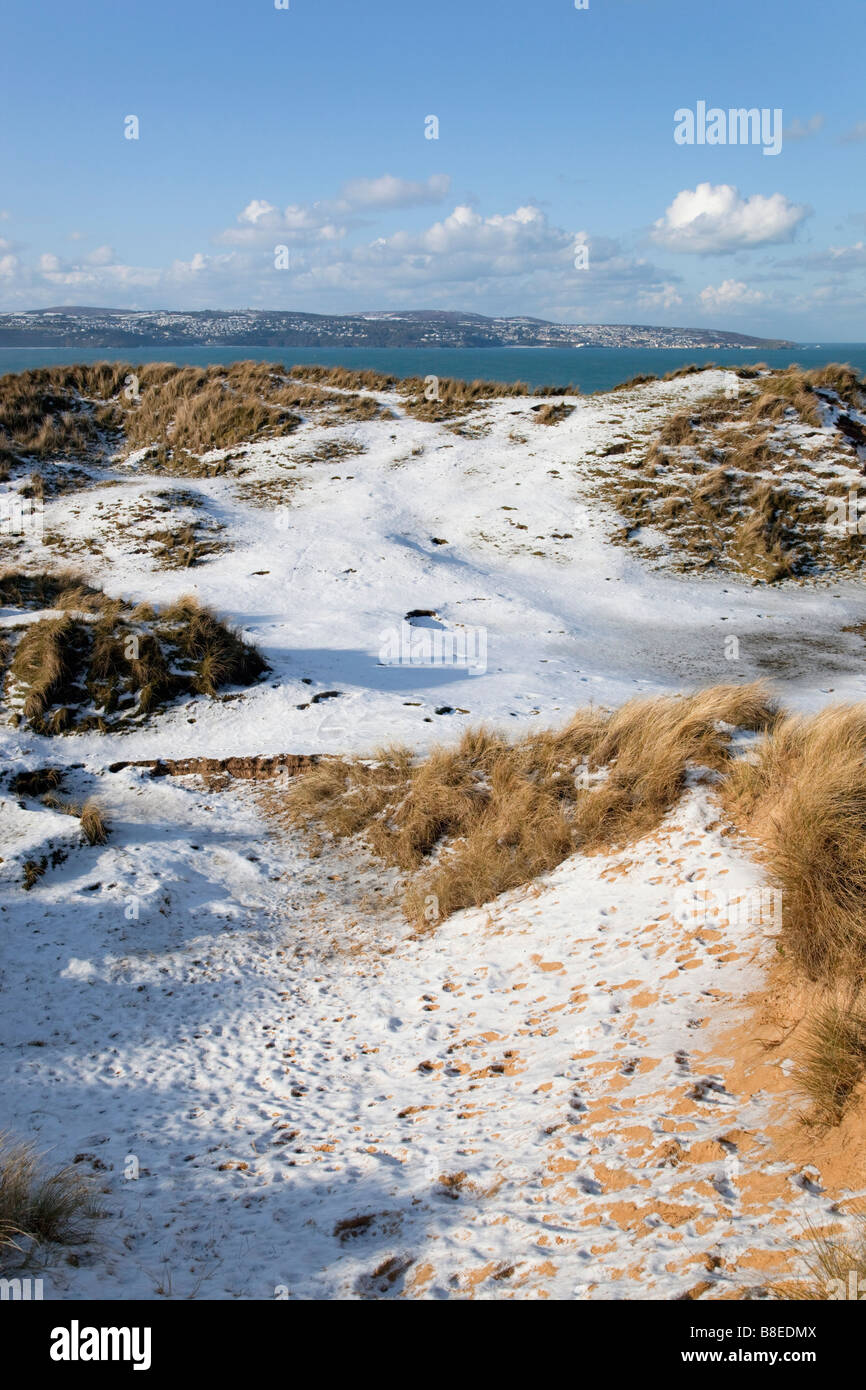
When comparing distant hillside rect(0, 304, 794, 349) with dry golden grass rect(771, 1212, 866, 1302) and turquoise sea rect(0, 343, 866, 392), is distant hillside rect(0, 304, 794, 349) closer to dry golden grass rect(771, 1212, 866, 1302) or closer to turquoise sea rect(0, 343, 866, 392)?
turquoise sea rect(0, 343, 866, 392)

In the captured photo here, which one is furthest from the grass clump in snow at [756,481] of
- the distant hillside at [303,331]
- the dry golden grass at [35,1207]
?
the distant hillside at [303,331]

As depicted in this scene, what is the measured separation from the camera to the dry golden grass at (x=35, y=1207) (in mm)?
2861

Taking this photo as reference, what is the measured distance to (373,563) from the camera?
14484 millimetres

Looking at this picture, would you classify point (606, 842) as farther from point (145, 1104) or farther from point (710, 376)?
point (710, 376)

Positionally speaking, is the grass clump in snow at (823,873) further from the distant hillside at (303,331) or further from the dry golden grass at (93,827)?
the distant hillside at (303,331)

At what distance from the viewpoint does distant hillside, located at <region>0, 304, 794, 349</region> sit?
343 ft

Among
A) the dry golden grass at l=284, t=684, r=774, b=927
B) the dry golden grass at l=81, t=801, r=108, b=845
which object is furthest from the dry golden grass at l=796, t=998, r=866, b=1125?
the dry golden grass at l=81, t=801, r=108, b=845

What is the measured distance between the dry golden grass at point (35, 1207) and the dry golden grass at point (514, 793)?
3191mm

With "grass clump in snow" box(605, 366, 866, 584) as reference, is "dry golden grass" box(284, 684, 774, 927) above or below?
below

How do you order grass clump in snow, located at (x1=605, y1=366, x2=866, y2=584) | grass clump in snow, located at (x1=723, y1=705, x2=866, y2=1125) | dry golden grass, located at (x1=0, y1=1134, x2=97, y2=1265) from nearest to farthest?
dry golden grass, located at (x1=0, y1=1134, x2=97, y2=1265)
grass clump in snow, located at (x1=723, y1=705, x2=866, y2=1125)
grass clump in snow, located at (x1=605, y1=366, x2=866, y2=584)

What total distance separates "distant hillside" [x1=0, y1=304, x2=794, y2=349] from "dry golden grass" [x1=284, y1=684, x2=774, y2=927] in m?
99.6

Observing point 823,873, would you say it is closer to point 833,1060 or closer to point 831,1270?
point 833,1060

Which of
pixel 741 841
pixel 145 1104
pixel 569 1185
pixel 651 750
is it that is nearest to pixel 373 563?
pixel 651 750

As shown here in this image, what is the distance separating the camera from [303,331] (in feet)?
421
